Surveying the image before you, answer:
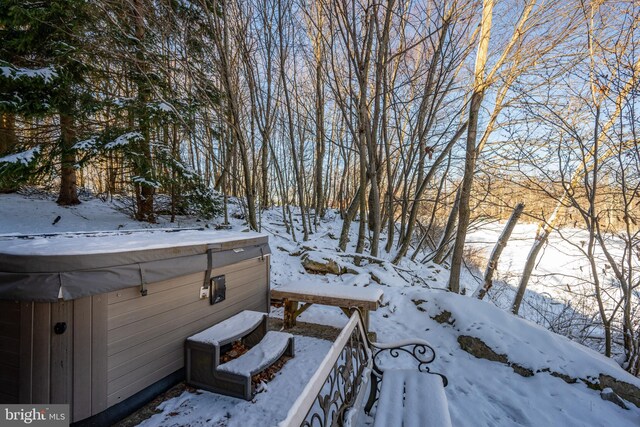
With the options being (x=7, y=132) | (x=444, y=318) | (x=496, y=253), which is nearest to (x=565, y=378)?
(x=444, y=318)

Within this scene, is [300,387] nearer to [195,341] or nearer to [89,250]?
[195,341]

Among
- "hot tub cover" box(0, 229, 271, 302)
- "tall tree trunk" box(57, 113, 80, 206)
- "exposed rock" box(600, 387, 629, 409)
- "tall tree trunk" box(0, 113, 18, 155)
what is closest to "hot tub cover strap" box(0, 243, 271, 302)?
"hot tub cover" box(0, 229, 271, 302)

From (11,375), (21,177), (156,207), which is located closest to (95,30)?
(21,177)

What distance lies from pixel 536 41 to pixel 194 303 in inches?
287

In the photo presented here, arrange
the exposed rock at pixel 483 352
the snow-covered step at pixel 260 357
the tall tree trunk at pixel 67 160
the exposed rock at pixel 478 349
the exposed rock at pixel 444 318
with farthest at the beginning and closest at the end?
the tall tree trunk at pixel 67 160, the exposed rock at pixel 444 318, the exposed rock at pixel 478 349, the exposed rock at pixel 483 352, the snow-covered step at pixel 260 357

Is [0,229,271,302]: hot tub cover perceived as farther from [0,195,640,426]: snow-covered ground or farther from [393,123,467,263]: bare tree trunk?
[393,123,467,263]: bare tree trunk

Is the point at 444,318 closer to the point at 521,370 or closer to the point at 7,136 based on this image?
the point at 521,370

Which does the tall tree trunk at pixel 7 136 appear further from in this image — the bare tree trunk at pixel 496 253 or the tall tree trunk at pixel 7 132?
the bare tree trunk at pixel 496 253

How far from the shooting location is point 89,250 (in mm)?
2119

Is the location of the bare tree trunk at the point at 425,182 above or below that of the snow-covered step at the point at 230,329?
above

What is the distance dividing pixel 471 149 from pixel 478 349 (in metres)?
3.19

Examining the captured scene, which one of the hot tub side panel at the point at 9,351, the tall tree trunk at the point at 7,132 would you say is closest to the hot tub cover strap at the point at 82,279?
the hot tub side panel at the point at 9,351

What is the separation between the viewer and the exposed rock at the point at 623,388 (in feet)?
Answer: 8.39

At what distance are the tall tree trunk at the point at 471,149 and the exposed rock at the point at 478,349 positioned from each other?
1.75 metres
